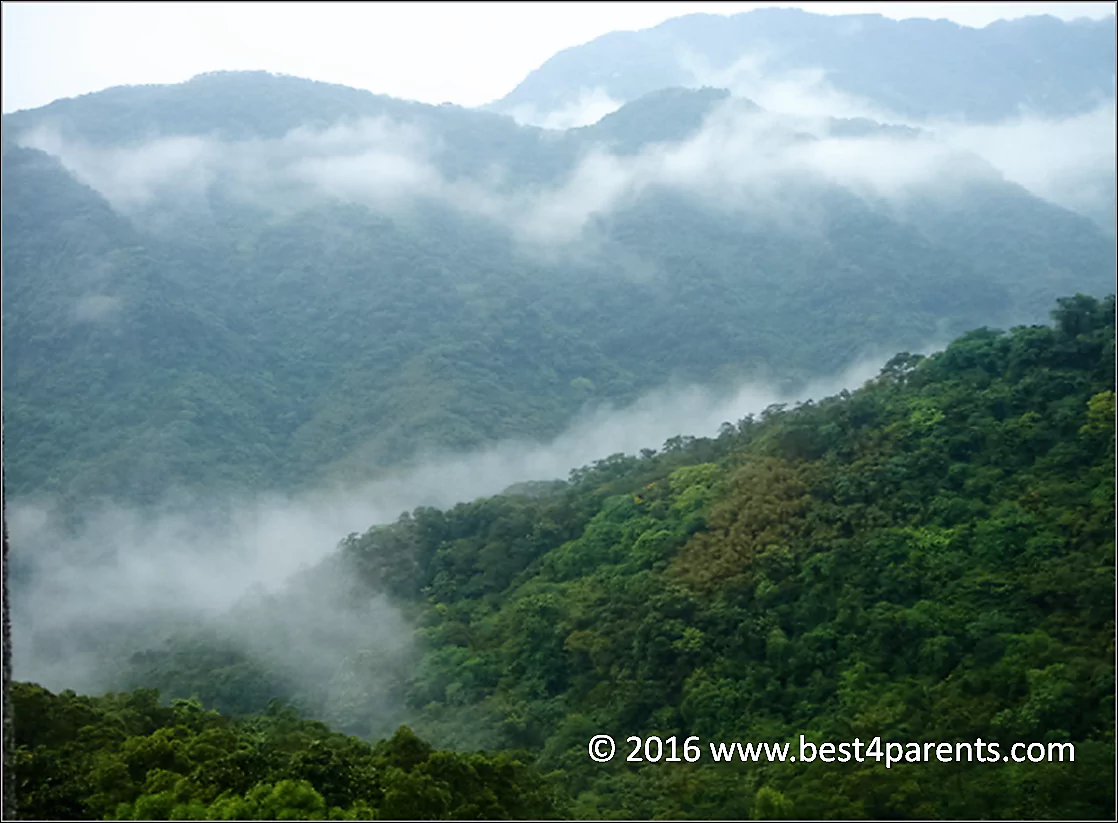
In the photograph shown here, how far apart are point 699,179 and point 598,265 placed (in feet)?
24.9

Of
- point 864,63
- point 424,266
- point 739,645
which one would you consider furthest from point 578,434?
point 864,63

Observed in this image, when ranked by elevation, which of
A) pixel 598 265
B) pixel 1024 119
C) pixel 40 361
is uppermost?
pixel 1024 119

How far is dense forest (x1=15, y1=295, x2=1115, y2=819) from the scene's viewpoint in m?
11.5

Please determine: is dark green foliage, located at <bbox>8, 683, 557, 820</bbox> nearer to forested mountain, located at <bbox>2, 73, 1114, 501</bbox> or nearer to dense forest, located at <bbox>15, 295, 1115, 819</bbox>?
dense forest, located at <bbox>15, 295, 1115, 819</bbox>

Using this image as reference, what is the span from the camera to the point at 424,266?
53.3 metres

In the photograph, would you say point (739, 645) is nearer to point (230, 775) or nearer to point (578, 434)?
point (230, 775)

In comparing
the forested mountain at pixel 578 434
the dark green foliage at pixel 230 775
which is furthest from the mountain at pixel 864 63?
the dark green foliage at pixel 230 775

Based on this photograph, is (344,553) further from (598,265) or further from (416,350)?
(598,265)

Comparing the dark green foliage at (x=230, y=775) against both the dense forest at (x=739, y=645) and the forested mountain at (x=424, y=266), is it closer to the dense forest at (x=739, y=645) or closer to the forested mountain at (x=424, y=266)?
the dense forest at (x=739, y=645)

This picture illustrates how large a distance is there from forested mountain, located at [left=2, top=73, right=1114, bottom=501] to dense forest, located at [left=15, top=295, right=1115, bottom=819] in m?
20.2

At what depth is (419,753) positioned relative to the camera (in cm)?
1171

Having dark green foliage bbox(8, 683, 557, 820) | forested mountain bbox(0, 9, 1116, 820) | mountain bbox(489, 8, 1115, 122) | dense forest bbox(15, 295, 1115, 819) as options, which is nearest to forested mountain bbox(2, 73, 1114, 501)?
forested mountain bbox(0, 9, 1116, 820)

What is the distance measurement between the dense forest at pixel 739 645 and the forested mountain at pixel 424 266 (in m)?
20.2

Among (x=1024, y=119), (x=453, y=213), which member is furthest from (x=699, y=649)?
(x=1024, y=119)
